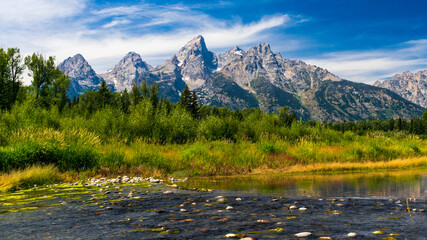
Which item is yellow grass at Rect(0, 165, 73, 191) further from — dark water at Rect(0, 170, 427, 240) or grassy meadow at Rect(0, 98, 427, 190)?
dark water at Rect(0, 170, 427, 240)

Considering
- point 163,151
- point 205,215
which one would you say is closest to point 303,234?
point 205,215

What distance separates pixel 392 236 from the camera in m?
5.92

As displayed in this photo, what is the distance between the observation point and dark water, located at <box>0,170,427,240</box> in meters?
6.41

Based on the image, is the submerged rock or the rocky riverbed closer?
the submerged rock

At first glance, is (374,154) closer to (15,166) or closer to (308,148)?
(308,148)

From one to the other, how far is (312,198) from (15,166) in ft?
49.6

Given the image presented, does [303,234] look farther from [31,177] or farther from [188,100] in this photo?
[188,100]

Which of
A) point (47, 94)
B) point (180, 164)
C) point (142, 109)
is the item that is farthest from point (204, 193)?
point (47, 94)

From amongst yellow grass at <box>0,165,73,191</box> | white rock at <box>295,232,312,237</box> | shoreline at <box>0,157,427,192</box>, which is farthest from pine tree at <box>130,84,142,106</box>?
white rock at <box>295,232,312,237</box>

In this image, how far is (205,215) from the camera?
827 centimetres

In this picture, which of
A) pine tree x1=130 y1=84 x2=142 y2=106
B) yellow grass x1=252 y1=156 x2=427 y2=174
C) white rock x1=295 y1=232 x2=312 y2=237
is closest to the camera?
white rock x1=295 y1=232 x2=312 y2=237

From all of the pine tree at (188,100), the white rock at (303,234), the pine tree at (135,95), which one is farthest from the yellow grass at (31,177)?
the pine tree at (188,100)

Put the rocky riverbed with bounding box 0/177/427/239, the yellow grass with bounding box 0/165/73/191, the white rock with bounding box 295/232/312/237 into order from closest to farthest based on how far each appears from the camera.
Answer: the white rock with bounding box 295/232/312/237 < the rocky riverbed with bounding box 0/177/427/239 < the yellow grass with bounding box 0/165/73/191

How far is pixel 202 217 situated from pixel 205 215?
0.26m
